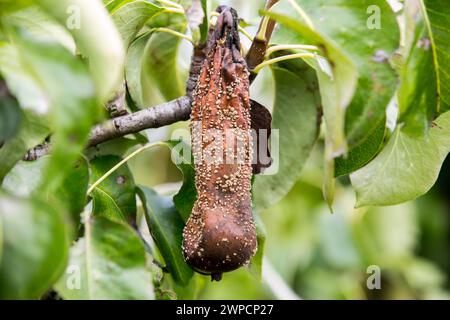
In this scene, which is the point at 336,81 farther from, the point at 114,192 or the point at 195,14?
the point at 114,192

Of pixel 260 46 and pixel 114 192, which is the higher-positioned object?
pixel 260 46

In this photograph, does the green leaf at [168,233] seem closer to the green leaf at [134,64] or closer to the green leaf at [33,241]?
the green leaf at [134,64]

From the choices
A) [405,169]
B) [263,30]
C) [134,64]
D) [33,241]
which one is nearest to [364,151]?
[405,169]

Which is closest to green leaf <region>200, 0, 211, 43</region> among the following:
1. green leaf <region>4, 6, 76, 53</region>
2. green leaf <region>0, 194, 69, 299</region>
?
green leaf <region>4, 6, 76, 53</region>

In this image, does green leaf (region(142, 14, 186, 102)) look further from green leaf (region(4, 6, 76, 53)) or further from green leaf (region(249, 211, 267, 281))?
green leaf (region(4, 6, 76, 53))

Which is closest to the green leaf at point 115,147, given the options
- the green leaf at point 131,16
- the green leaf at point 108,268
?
the green leaf at point 131,16
